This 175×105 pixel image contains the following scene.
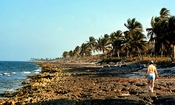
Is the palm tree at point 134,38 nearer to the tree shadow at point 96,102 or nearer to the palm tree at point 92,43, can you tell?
the palm tree at point 92,43

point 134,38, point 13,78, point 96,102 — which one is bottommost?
point 13,78

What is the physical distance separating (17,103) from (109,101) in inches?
227

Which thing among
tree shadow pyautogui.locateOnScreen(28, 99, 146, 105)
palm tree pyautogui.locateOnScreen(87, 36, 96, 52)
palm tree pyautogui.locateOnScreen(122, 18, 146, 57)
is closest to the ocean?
tree shadow pyautogui.locateOnScreen(28, 99, 146, 105)

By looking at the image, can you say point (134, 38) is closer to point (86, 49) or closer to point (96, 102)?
point (96, 102)

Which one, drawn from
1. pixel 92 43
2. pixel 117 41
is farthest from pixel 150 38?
pixel 92 43

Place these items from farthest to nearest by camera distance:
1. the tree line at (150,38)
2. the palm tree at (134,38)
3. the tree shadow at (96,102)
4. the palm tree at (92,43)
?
1. the palm tree at (92,43)
2. the palm tree at (134,38)
3. the tree line at (150,38)
4. the tree shadow at (96,102)

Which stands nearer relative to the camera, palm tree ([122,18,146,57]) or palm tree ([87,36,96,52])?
palm tree ([122,18,146,57])

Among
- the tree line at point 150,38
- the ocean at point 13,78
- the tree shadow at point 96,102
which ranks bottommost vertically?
the ocean at point 13,78

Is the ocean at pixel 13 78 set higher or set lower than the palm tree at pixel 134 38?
lower

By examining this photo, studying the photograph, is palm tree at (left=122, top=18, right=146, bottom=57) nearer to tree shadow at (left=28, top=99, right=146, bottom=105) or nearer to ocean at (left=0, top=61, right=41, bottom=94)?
A: ocean at (left=0, top=61, right=41, bottom=94)

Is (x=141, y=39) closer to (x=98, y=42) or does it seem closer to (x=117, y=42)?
(x=117, y=42)

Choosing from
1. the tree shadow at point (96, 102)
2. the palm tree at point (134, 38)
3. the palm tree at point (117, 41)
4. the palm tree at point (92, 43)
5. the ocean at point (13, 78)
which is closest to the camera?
the tree shadow at point (96, 102)

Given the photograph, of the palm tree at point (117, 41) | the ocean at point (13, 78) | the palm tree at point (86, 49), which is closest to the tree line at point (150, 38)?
the palm tree at point (117, 41)

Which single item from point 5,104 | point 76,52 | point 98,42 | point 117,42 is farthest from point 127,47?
point 76,52
